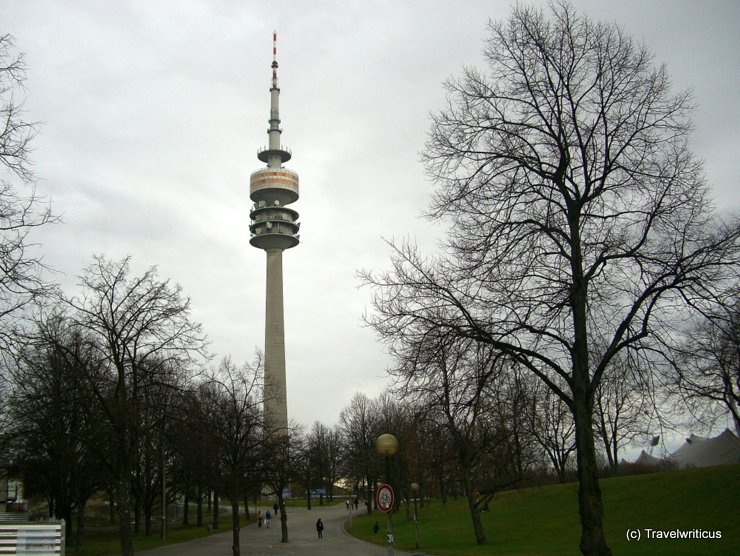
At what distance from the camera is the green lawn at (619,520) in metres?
24.7

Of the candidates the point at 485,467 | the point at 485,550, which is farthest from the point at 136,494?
the point at 485,550

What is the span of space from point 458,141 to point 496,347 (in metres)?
4.30

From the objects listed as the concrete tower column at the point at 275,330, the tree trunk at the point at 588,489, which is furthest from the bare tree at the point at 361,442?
the tree trunk at the point at 588,489

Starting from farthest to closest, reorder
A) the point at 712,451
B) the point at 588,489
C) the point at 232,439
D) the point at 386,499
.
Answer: the point at 712,451
the point at 232,439
the point at 588,489
the point at 386,499

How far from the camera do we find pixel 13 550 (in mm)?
13484

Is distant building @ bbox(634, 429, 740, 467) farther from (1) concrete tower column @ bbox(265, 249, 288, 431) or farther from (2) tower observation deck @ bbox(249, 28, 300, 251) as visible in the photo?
(2) tower observation deck @ bbox(249, 28, 300, 251)

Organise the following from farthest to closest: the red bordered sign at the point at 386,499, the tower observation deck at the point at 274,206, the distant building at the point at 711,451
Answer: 1. the tower observation deck at the point at 274,206
2. the distant building at the point at 711,451
3. the red bordered sign at the point at 386,499

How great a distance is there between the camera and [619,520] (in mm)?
31938

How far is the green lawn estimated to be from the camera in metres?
24.7

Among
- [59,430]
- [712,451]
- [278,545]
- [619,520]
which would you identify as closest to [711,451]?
[712,451]

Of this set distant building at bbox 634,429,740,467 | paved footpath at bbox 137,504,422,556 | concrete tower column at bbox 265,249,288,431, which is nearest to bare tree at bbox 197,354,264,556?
paved footpath at bbox 137,504,422,556

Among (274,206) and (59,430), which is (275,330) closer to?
(274,206)

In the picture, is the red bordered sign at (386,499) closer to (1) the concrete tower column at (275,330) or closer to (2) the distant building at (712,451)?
(2) the distant building at (712,451)

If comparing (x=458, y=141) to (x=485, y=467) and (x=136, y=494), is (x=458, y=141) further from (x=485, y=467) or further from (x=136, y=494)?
(x=136, y=494)
